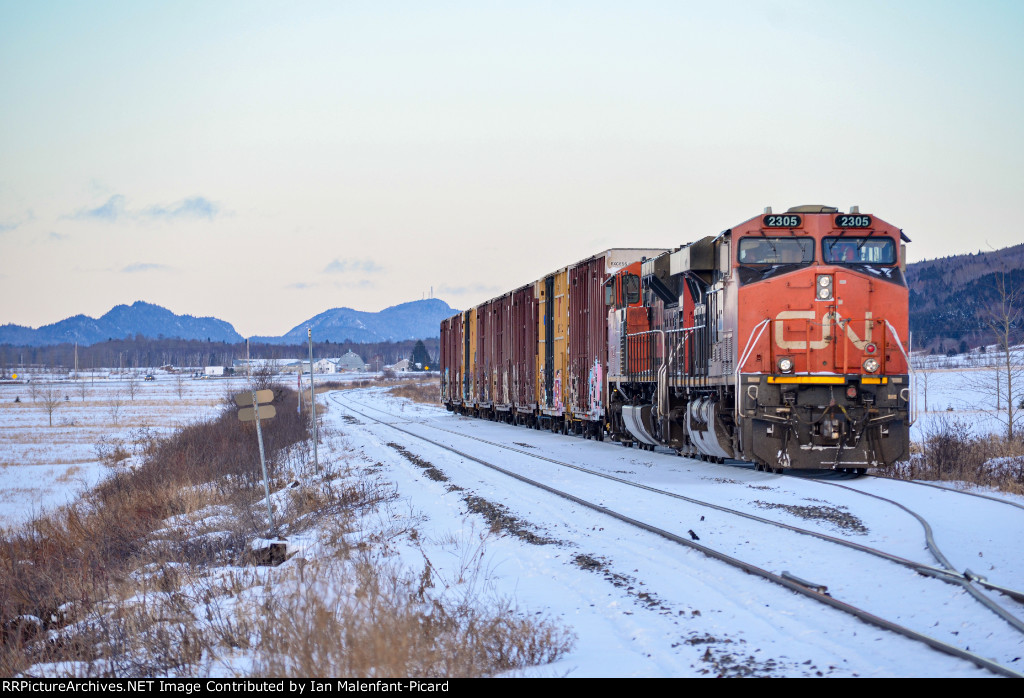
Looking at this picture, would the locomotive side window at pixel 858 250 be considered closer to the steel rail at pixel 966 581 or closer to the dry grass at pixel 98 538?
the steel rail at pixel 966 581

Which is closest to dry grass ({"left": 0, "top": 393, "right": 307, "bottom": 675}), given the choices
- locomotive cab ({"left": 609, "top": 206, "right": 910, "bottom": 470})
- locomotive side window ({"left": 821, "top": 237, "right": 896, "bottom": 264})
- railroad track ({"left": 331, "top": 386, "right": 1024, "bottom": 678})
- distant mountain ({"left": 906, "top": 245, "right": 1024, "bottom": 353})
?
railroad track ({"left": 331, "top": 386, "right": 1024, "bottom": 678})

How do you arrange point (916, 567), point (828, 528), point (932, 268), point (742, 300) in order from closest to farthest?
1. point (916, 567)
2. point (828, 528)
3. point (742, 300)
4. point (932, 268)

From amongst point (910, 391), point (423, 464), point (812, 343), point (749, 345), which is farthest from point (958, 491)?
point (423, 464)

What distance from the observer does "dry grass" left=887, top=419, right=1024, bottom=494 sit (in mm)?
12936

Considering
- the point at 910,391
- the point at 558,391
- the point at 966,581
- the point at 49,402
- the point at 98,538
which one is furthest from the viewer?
the point at 49,402

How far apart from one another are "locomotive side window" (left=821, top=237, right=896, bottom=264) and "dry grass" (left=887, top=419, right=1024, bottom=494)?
345cm

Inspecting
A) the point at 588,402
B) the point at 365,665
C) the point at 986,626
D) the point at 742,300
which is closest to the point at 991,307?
the point at 742,300

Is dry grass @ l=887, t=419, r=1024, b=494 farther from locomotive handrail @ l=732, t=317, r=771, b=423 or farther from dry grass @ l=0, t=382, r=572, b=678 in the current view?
dry grass @ l=0, t=382, r=572, b=678

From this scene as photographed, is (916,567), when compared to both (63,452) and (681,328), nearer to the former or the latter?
(681,328)

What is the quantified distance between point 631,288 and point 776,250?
6.30 m

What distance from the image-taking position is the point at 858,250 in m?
14.1

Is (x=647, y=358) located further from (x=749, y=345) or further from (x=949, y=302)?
(x=949, y=302)

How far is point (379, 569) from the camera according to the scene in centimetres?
790
